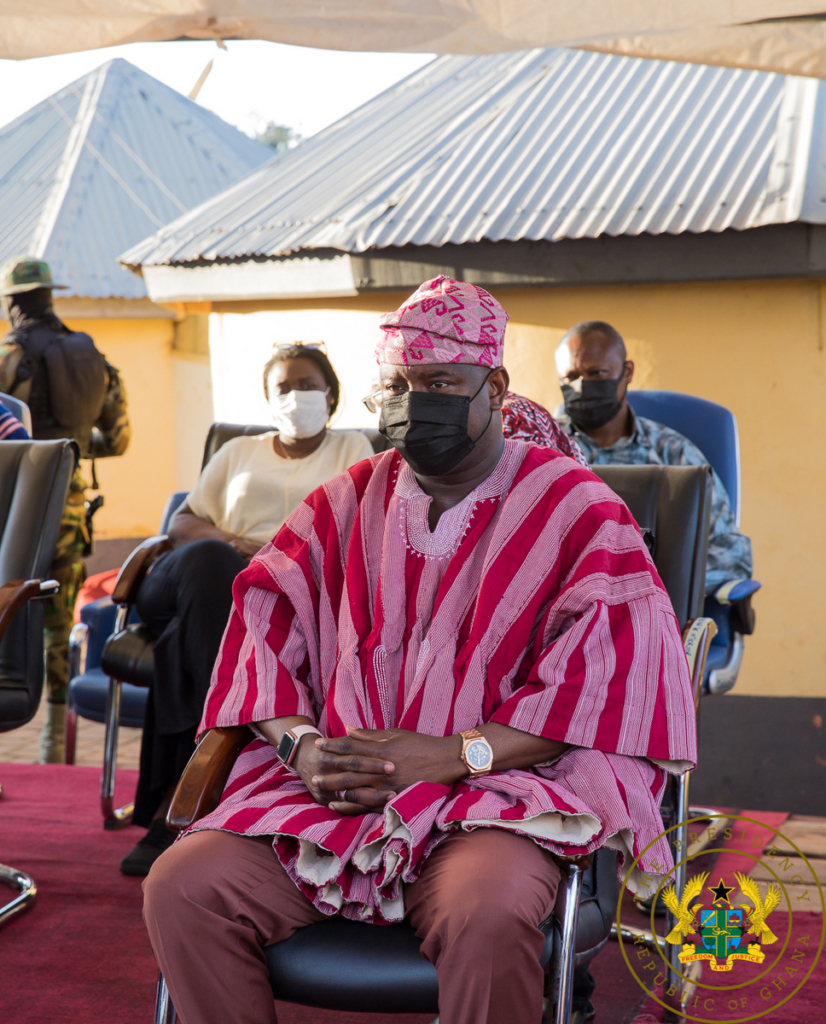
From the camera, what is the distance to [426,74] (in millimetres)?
8031

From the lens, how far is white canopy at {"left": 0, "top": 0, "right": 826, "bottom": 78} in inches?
101

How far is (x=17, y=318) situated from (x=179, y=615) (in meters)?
2.63

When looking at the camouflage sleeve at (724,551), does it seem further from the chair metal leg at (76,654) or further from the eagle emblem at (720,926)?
the chair metal leg at (76,654)

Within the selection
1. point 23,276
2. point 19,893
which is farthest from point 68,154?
point 19,893

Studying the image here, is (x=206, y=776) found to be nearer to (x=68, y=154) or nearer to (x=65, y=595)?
(x=65, y=595)

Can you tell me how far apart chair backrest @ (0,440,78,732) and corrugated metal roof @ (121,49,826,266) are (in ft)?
8.30

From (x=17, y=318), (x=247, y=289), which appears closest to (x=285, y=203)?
(x=247, y=289)

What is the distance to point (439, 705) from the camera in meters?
2.08

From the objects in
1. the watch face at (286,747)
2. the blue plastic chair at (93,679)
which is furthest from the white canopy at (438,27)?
the blue plastic chair at (93,679)

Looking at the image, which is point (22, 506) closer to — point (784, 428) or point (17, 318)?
point (17, 318)

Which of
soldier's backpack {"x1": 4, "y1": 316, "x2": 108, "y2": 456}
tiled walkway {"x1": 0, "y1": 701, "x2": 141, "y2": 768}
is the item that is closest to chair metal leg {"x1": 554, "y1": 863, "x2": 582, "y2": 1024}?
tiled walkway {"x1": 0, "y1": 701, "x2": 141, "y2": 768}

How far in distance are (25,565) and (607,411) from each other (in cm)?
204

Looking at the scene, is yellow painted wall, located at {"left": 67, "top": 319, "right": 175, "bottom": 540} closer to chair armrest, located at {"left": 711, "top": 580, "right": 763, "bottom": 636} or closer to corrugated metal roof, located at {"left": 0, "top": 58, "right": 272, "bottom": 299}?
corrugated metal roof, located at {"left": 0, "top": 58, "right": 272, "bottom": 299}

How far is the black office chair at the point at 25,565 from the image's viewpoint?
3.16 meters
